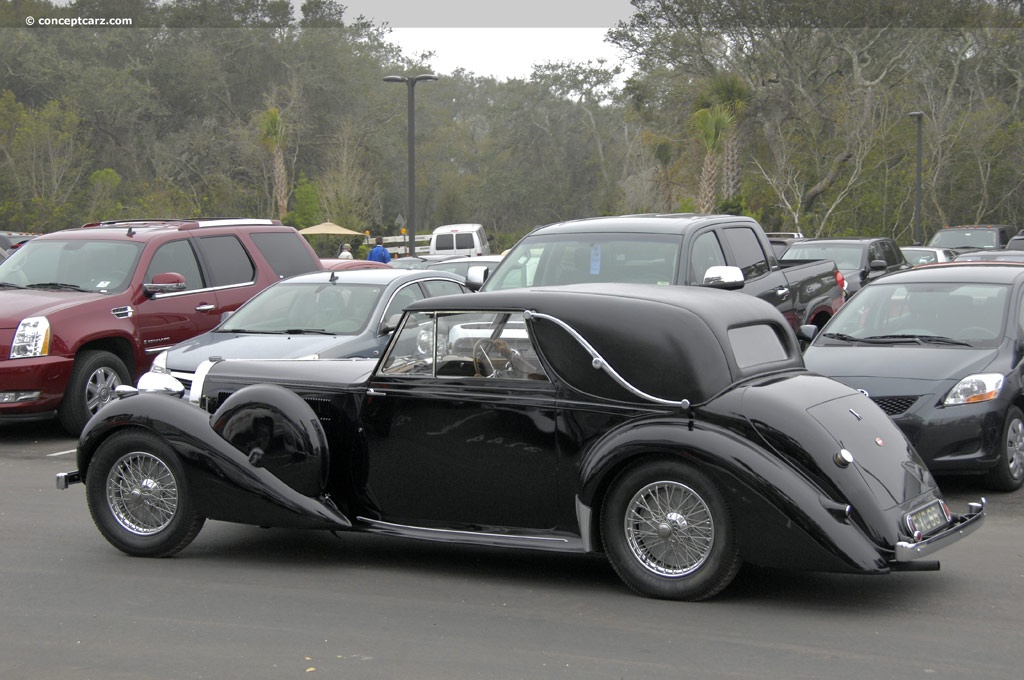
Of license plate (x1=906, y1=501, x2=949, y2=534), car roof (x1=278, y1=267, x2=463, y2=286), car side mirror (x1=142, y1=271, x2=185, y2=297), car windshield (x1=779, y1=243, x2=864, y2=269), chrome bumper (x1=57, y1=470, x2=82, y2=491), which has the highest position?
car roof (x1=278, y1=267, x2=463, y2=286)

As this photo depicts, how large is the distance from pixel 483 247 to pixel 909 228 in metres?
17.3

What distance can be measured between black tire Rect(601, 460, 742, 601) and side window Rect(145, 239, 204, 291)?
27.5 feet

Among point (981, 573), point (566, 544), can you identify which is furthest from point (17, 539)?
point (981, 573)

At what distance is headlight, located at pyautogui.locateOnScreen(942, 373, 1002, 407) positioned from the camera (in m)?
9.02

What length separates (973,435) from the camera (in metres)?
8.91

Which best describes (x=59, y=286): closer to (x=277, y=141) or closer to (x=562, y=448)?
→ (x=562, y=448)

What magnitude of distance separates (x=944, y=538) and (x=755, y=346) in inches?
55.1

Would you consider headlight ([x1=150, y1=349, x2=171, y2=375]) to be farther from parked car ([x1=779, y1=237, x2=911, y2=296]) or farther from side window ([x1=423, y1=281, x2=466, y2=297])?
parked car ([x1=779, y1=237, x2=911, y2=296])

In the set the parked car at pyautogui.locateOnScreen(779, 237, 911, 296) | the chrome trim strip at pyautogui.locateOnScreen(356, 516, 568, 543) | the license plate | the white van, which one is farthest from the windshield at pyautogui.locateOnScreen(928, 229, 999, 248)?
the chrome trim strip at pyautogui.locateOnScreen(356, 516, 568, 543)

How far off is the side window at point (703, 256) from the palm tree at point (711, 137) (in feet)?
89.2

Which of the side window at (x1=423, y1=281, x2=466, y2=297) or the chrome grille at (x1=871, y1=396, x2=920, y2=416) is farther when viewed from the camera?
the side window at (x1=423, y1=281, x2=466, y2=297)

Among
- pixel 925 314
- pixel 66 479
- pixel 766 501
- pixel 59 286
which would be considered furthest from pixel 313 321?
pixel 766 501

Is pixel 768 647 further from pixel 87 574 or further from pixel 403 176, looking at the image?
pixel 403 176

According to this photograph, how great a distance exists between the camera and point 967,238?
32562 millimetres
